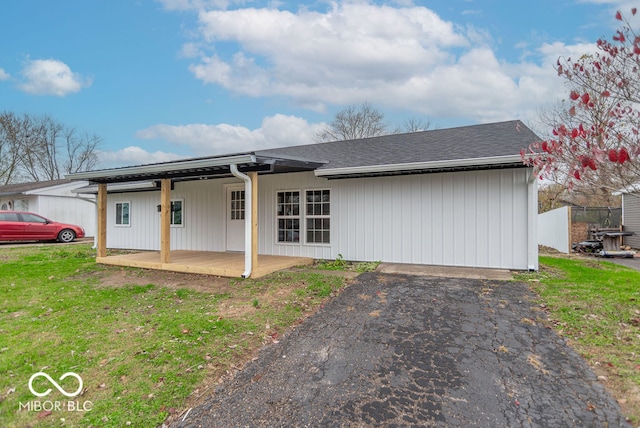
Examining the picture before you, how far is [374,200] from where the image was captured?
24.6ft

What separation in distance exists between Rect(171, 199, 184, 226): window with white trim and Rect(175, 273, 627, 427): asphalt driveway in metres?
7.73

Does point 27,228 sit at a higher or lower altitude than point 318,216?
lower

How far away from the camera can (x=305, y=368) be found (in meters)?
2.87

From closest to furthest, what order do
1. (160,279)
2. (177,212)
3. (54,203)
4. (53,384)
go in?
1. (53,384)
2. (160,279)
3. (177,212)
4. (54,203)

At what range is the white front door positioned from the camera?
9.35 m

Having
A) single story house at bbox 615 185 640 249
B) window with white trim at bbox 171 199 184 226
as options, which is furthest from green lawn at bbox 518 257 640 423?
window with white trim at bbox 171 199 184 226

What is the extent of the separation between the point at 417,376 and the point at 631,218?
48.2 feet

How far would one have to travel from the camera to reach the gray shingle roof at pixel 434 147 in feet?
21.2

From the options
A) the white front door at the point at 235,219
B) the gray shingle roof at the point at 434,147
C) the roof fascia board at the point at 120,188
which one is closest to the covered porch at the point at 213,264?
the white front door at the point at 235,219

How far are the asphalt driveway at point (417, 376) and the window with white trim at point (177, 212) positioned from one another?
7727mm

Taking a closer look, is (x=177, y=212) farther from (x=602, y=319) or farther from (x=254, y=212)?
(x=602, y=319)

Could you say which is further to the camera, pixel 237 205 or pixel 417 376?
pixel 237 205

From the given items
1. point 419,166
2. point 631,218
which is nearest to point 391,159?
point 419,166

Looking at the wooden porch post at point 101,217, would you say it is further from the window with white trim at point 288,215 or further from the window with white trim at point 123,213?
the window with white trim at point 288,215
